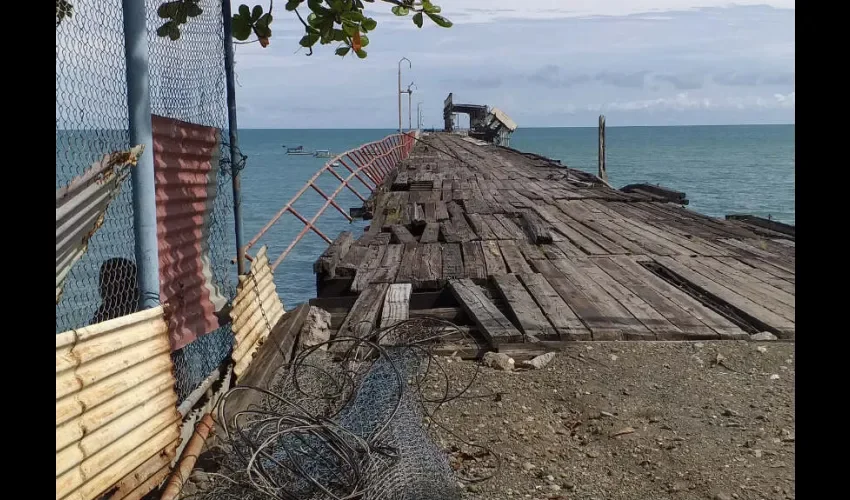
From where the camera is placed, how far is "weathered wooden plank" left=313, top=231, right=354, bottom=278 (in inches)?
315

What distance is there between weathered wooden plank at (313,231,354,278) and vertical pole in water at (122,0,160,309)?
407 cm

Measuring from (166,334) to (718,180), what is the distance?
78.2 meters

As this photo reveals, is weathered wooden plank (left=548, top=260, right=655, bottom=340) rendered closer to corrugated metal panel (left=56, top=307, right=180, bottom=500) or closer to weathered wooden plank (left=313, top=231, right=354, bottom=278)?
weathered wooden plank (left=313, top=231, right=354, bottom=278)

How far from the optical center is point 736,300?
22.1ft

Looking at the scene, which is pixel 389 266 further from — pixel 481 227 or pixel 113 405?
pixel 113 405

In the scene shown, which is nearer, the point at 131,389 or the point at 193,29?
the point at 131,389

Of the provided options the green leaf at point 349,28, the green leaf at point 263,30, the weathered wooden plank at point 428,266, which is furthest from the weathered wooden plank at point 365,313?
the green leaf at point 349,28

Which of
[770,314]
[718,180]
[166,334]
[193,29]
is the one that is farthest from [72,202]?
[718,180]

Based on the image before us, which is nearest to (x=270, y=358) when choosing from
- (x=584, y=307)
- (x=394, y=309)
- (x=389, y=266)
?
(x=394, y=309)

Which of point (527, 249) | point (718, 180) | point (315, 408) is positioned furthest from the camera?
point (718, 180)

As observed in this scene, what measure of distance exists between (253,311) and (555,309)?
2504 mm

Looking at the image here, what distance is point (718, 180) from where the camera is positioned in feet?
248
